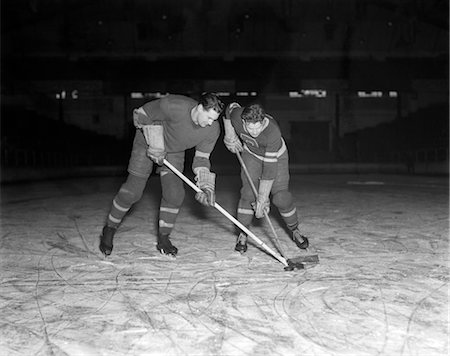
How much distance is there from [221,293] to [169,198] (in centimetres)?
120

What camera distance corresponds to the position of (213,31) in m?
21.0

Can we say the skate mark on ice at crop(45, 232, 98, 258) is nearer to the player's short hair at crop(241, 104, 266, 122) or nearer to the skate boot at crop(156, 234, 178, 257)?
the skate boot at crop(156, 234, 178, 257)

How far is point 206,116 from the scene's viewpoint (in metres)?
3.43

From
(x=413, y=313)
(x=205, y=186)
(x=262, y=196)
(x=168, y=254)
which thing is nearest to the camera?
(x=413, y=313)

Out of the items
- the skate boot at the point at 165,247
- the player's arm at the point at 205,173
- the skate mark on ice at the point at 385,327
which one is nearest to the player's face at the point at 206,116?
the player's arm at the point at 205,173

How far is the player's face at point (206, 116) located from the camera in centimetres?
340

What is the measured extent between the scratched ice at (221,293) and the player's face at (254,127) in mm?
941

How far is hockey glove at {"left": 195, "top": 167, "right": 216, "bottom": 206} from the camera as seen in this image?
369 centimetres

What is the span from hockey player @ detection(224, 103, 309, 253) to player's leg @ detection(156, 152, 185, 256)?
0.46 metres

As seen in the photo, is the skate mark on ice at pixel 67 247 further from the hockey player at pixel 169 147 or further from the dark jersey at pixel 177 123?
the dark jersey at pixel 177 123

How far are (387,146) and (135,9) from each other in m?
12.8

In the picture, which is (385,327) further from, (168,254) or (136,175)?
(136,175)

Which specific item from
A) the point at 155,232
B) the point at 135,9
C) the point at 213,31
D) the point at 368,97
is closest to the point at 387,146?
the point at 368,97

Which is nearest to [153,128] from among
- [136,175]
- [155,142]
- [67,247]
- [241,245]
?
[155,142]
